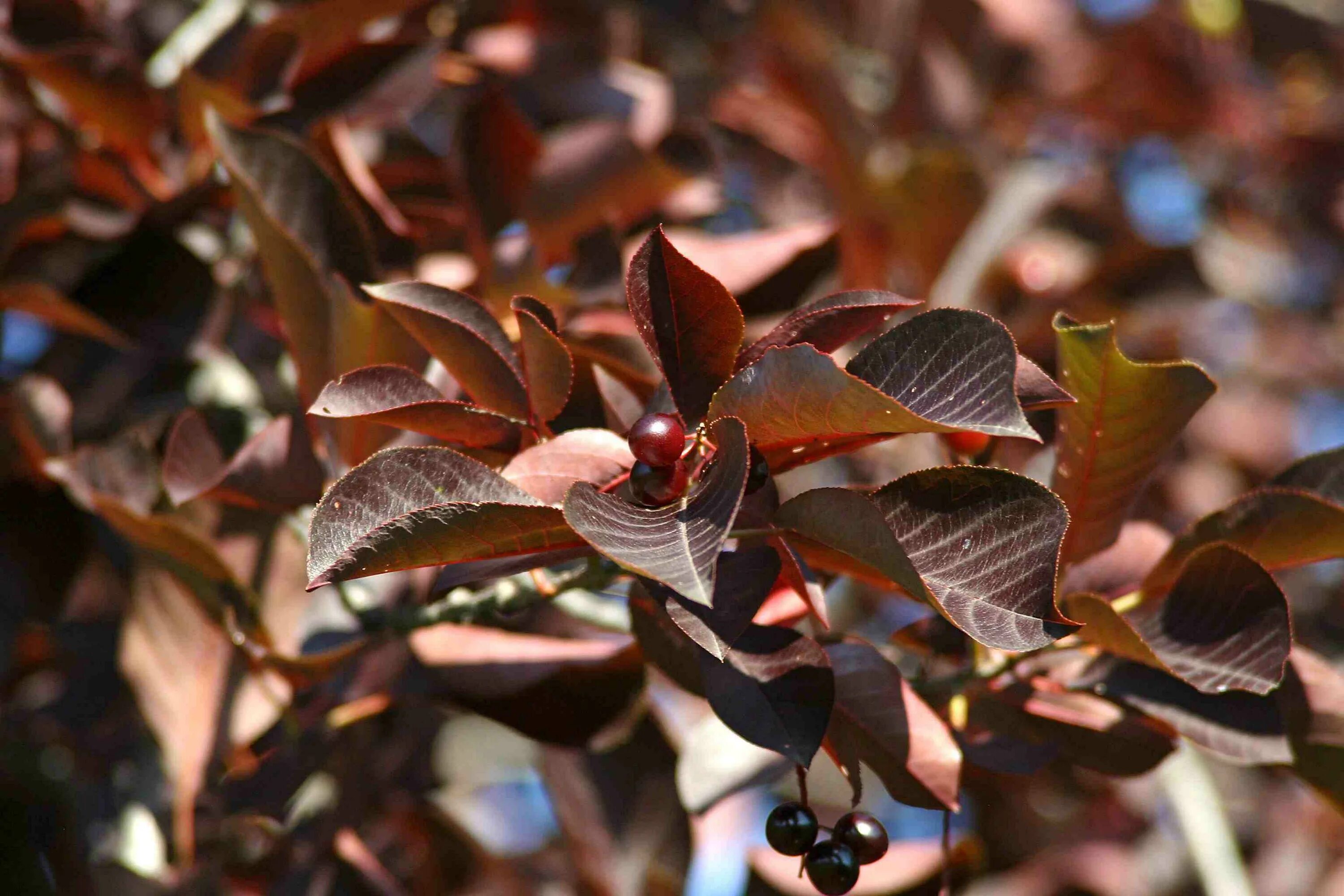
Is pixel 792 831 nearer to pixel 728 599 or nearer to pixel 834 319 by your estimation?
pixel 728 599

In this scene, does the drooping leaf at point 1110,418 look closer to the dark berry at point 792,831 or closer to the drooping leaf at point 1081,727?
the drooping leaf at point 1081,727

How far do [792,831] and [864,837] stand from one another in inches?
2.1

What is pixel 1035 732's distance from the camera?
935 mm

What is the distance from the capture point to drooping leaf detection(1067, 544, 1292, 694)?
0.78 metres

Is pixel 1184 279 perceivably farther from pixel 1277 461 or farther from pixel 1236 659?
pixel 1236 659

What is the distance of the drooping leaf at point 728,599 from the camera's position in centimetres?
68

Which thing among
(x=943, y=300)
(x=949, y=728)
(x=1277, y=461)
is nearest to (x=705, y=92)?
(x=943, y=300)

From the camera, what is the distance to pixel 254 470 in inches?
38.9

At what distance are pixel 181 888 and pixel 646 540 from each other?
0.98m

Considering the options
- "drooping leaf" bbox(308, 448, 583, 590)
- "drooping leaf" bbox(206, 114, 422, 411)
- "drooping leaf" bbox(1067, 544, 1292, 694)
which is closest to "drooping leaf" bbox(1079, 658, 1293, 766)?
"drooping leaf" bbox(1067, 544, 1292, 694)

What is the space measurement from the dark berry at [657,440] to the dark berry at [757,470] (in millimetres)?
47

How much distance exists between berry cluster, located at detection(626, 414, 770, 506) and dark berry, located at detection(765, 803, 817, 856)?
28cm

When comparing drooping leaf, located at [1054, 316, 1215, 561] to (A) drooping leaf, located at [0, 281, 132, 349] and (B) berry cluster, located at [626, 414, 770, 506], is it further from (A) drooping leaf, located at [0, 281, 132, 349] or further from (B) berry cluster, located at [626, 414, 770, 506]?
(A) drooping leaf, located at [0, 281, 132, 349]

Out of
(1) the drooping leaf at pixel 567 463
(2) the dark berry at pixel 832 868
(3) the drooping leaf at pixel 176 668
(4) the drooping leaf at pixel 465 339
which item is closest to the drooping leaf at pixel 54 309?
(3) the drooping leaf at pixel 176 668
